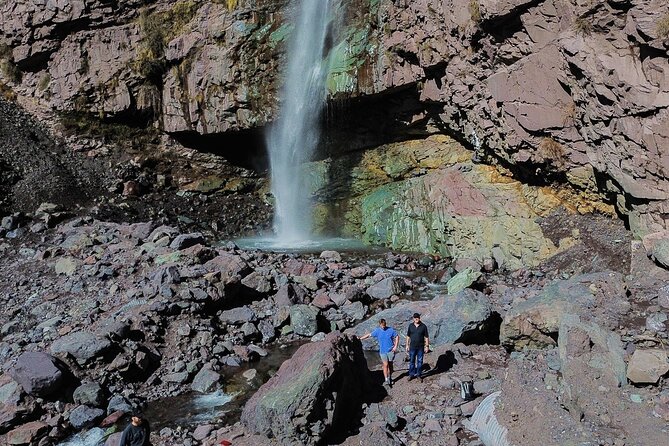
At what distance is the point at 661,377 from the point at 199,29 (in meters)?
24.9

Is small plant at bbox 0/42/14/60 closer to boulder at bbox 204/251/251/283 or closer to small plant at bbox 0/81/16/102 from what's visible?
small plant at bbox 0/81/16/102

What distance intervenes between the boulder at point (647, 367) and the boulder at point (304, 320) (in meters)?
7.58

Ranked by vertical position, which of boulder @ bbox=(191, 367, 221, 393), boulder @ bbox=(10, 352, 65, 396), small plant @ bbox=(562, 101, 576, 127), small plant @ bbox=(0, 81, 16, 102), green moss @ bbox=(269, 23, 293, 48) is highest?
green moss @ bbox=(269, 23, 293, 48)

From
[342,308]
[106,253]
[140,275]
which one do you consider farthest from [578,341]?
[106,253]

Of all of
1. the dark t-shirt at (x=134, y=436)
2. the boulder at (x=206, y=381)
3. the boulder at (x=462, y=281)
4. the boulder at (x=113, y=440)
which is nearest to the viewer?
the dark t-shirt at (x=134, y=436)

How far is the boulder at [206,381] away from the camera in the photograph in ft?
Answer: 36.6

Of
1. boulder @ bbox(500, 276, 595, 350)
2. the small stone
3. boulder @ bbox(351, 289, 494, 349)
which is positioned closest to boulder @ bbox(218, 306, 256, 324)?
the small stone

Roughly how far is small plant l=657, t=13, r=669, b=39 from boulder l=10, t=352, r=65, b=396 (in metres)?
15.0

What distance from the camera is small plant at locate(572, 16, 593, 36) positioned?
14.0 m

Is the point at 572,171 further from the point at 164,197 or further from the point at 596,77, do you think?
the point at 164,197

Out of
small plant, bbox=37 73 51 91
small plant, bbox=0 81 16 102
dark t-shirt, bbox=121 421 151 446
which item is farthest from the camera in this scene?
small plant, bbox=0 81 16 102

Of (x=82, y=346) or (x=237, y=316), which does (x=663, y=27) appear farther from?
(x=82, y=346)

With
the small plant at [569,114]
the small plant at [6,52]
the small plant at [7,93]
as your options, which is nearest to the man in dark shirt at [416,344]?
the small plant at [569,114]

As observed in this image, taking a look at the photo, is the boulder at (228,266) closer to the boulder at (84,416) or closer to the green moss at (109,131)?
the boulder at (84,416)
